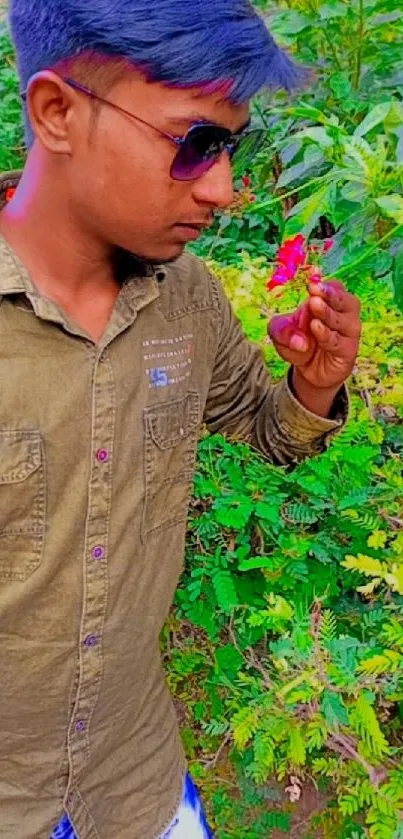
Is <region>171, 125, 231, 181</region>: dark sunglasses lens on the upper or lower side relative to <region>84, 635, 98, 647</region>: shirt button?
upper

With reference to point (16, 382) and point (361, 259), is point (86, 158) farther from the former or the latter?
point (361, 259)

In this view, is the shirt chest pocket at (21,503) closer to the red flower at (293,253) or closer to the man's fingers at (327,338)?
the man's fingers at (327,338)

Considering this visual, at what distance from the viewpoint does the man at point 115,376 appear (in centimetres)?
108

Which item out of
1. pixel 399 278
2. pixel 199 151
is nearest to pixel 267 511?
pixel 399 278

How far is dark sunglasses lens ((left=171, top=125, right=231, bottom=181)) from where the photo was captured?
1096 millimetres

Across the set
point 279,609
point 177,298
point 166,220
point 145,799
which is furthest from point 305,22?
point 145,799

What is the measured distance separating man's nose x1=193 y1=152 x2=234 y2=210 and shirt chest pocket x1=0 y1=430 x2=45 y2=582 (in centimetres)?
38

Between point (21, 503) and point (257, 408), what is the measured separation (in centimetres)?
51

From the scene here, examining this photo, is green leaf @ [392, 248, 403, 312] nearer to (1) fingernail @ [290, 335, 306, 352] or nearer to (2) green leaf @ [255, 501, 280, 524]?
(1) fingernail @ [290, 335, 306, 352]

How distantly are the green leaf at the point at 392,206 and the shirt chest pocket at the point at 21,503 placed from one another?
54 cm

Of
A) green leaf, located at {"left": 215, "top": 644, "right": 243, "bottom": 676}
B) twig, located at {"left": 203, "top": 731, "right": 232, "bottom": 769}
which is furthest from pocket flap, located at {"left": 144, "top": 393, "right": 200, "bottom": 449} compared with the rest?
twig, located at {"left": 203, "top": 731, "right": 232, "bottom": 769}

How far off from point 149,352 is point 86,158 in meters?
0.33

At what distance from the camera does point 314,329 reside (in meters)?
1.32

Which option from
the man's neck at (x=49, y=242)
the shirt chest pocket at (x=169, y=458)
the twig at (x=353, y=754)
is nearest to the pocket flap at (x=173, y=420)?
the shirt chest pocket at (x=169, y=458)
